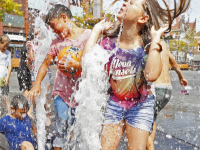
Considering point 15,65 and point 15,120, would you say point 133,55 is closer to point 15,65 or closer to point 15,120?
point 15,120

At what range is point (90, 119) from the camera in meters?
2.74

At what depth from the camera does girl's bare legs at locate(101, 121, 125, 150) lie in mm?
2256

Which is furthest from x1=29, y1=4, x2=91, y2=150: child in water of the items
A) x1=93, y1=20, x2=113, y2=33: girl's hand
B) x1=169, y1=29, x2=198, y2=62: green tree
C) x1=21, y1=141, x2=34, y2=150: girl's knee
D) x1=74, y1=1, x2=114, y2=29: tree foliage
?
x1=169, y1=29, x2=198, y2=62: green tree

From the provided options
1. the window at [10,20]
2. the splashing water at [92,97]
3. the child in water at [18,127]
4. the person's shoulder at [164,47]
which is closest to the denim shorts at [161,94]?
the person's shoulder at [164,47]

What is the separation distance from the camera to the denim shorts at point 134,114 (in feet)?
7.37

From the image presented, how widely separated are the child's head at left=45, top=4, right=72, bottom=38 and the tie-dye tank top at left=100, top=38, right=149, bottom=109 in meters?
0.92

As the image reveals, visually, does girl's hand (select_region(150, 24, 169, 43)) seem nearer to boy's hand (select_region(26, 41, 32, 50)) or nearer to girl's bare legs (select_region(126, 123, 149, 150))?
girl's bare legs (select_region(126, 123, 149, 150))

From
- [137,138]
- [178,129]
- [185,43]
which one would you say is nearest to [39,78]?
[137,138]

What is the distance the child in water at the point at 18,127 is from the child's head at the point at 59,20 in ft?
2.97

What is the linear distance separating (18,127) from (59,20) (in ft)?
4.14

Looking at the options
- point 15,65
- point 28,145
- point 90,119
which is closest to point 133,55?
point 90,119

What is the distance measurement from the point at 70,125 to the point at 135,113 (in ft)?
3.46

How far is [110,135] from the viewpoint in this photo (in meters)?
2.26

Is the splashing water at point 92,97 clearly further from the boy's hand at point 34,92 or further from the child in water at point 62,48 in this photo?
the boy's hand at point 34,92
